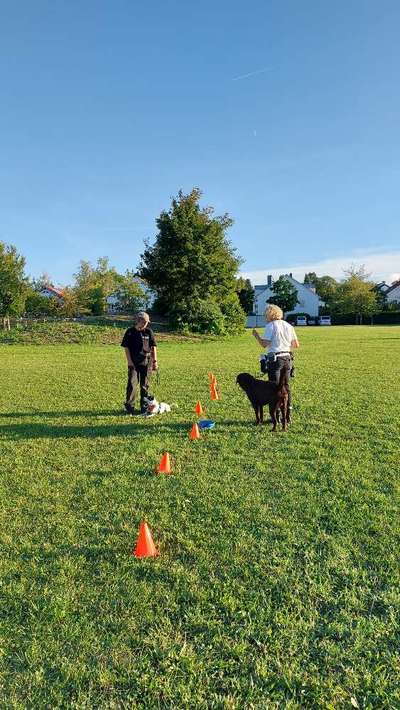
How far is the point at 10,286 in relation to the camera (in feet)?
85.0

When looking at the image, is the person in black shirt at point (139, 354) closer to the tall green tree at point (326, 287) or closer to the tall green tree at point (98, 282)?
the tall green tree at point (98, 282)

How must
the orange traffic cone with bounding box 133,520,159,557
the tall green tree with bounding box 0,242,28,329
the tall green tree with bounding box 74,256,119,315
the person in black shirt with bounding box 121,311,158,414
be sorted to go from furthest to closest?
the tall green tree with bounding box 74,256,119,315, the tall green tree with bounding box 0,242,28,329, the person in black shirt with bounding box 121,311,158,414, the orange traffic cone with bounding box 133,520,159,557

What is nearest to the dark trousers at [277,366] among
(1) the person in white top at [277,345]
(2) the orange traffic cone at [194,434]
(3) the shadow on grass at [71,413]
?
(1) the person in white top at [277,345]

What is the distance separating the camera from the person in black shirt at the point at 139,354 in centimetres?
777

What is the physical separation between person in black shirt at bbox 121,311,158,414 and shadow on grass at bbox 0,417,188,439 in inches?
28.8

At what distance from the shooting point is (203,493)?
440cm

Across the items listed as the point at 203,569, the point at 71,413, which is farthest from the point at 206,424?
the point at 203,569

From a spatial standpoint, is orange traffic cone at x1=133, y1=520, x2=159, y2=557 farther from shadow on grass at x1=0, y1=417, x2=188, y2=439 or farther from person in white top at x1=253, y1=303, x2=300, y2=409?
person in white top at x1=253, y1=303, x2=300, y2=409

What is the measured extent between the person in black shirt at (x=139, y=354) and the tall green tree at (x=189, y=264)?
19385 mm

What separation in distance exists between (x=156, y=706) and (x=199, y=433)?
4.47 meters

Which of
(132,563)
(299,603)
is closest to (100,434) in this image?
(132,563)

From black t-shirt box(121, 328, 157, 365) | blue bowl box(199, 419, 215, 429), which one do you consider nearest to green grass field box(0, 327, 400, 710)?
blue bowl box(199, 419, 215, 429)

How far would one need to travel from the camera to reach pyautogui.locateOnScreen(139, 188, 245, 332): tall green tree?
2702cm

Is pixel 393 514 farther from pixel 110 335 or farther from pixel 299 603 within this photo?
pixel 110 335
